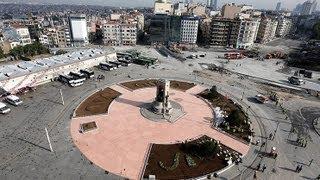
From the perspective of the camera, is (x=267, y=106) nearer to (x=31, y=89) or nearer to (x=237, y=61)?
(x=237, y=61)

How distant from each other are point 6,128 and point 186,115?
46.2m

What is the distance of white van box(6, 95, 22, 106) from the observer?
69.0 metres

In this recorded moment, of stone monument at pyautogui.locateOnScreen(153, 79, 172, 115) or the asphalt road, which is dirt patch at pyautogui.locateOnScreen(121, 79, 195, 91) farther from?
stone monument at pyautogui.locateOnScreen(153, 79, 172, 115)

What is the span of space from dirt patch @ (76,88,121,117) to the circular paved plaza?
181 cm

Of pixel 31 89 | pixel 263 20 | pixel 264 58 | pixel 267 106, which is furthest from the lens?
pixel 263 20

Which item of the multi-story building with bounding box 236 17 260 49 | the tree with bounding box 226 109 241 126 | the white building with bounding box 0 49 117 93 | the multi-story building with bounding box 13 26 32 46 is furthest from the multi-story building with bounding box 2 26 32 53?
the multi-story building with bounding box 236 17 260 49

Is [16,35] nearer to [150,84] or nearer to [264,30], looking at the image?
[150,84]

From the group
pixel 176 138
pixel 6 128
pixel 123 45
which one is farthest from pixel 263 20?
pixel 6 128

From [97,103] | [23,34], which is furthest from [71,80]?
[23,34]

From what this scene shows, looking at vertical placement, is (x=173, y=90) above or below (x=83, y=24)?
below

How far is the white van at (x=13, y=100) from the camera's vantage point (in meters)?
69.0

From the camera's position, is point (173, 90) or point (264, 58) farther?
point (264, 58)

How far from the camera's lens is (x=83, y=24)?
151m

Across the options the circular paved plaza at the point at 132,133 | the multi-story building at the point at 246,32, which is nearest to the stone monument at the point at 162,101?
the circular paved plaza at the point at 132,133
